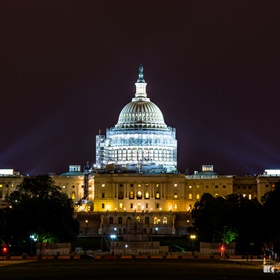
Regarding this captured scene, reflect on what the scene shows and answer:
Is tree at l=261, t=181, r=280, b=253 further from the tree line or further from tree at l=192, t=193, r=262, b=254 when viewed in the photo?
tree at l=192, t=193, r=262, b=254

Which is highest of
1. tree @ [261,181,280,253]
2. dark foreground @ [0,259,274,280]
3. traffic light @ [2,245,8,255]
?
tree @ [261,181,280,253]

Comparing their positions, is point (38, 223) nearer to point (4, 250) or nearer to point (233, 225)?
point (4, 250)

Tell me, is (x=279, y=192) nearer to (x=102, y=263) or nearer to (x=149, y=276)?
(x=102, y=263)

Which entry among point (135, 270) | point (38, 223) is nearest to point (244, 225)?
point (38, 223)

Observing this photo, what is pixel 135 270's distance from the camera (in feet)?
376

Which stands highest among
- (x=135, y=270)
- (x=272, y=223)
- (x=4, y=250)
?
(x=272, y=223)

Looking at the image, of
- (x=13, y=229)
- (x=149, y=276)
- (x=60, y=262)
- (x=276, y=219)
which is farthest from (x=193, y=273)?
(x=13, y=229)

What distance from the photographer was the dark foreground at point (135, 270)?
347 ft

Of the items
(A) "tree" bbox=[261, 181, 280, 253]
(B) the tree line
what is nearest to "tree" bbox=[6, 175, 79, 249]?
(B) the tree line

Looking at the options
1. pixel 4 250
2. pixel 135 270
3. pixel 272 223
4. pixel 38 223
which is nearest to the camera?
pixel 135 270

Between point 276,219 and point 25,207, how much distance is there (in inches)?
1551

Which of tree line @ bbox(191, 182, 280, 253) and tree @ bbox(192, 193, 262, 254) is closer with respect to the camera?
tree line @ bbox(191, 182, 280, 253)

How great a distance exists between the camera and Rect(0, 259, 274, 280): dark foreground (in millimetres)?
105625

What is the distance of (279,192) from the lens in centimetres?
17375
